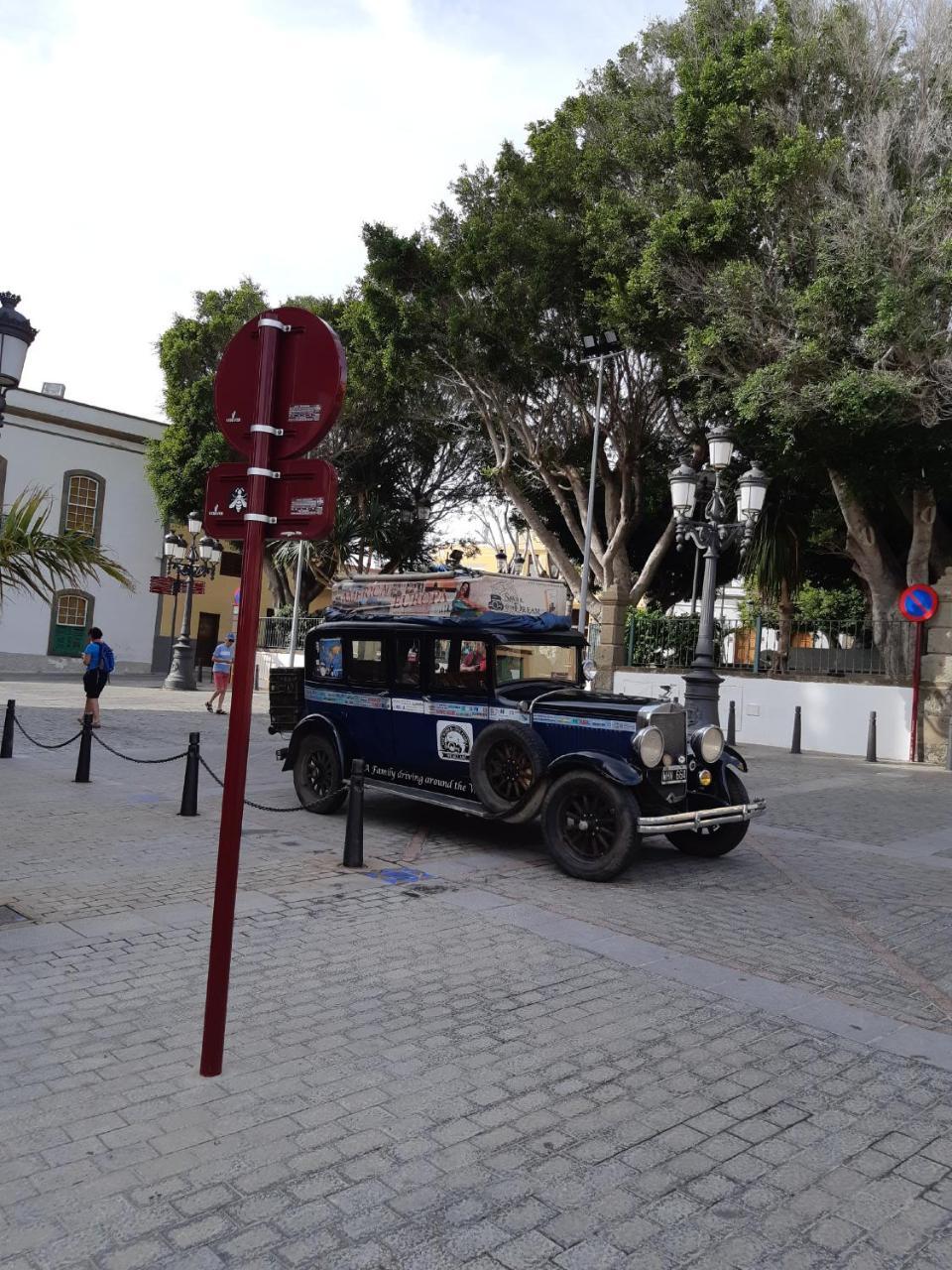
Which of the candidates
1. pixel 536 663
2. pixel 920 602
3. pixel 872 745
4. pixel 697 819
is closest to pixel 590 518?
pixel 920 602

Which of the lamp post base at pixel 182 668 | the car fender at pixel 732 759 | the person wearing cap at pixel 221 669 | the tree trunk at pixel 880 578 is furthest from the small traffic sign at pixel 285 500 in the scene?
the lamp post base at pixel 182 668

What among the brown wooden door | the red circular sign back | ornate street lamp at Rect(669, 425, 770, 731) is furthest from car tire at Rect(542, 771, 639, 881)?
the brown wooden door

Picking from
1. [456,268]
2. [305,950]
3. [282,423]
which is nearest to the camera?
[282,423]

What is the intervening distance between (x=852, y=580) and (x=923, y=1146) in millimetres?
24962

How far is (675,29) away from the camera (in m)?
20.0

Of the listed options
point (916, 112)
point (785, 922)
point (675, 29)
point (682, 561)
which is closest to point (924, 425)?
point (916, 112)

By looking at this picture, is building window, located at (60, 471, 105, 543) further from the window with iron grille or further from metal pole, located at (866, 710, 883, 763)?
metal pole, located at (866, 710, 883, 763)

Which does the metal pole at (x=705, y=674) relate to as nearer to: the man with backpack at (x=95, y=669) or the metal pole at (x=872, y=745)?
the metal pole at (x=872, y=745)

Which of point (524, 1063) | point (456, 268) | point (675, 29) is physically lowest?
point (524, 1063)

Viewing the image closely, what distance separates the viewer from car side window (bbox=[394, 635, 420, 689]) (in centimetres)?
898

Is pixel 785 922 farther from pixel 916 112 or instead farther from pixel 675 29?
pixel 675 29

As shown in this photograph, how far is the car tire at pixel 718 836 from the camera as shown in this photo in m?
8.23

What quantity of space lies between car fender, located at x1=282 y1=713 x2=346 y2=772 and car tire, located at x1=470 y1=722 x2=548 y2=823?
1728mm

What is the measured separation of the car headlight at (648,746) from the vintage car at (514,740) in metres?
0.01
